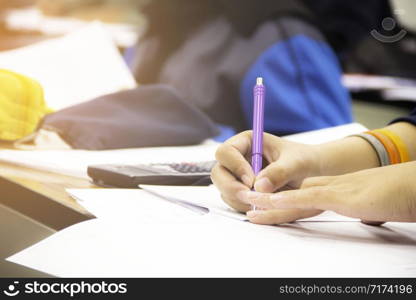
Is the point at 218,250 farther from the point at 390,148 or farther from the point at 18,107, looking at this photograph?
the point at 18,107

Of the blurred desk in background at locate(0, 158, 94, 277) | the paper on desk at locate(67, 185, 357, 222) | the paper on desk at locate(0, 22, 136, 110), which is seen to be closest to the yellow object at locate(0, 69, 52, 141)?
the paper on desk at locate(0, 22, 136, 110)

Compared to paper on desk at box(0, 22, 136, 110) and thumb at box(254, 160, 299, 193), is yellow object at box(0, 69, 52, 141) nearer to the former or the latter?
paper on desk at box(0, 22, 136, 110)

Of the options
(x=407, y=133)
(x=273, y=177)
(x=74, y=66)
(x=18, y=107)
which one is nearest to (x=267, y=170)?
(x=273, y=177)

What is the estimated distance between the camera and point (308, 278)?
40cm

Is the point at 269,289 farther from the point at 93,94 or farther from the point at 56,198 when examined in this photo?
the point at 93,94

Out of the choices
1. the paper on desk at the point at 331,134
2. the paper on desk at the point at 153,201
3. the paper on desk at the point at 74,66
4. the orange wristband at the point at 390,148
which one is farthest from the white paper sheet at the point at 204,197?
the paper on desk at the point at 74,66

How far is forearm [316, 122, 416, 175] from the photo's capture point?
0.64 m

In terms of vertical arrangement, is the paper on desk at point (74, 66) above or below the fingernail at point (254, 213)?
above

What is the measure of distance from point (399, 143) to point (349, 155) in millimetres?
59

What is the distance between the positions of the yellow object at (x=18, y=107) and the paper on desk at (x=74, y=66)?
0.03 m

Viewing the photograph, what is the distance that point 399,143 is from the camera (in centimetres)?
67

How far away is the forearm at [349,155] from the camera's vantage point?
0.64m

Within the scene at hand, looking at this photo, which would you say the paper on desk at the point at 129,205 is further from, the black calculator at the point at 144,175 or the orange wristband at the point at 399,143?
the orange wristband at the point at 399,143

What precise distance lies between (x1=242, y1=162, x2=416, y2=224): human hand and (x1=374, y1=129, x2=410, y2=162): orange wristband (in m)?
0.14
